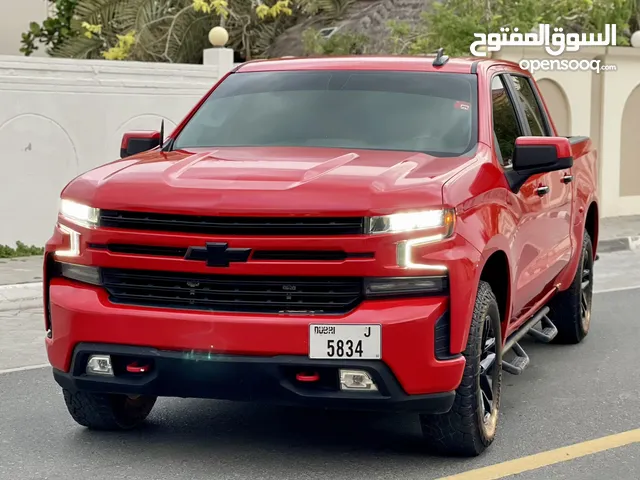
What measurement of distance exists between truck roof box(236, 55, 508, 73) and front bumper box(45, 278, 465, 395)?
2034 mm

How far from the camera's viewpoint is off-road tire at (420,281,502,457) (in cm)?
549

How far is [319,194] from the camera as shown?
205 inches

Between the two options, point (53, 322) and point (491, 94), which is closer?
point (53, 322)

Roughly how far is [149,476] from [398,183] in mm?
1660

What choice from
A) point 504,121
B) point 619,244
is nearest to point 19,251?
point 619,244

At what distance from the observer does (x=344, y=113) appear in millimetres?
6594

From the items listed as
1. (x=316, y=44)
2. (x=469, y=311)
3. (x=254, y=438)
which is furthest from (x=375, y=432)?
(x=316, y=44)

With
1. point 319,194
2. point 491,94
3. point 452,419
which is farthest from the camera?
point 491,94

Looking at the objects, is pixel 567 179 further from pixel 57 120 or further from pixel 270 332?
pixel 57 120

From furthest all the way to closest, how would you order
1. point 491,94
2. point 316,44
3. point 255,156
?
point 316,44, point 491,94, point 255,156

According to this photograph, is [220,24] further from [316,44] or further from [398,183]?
[398,183]

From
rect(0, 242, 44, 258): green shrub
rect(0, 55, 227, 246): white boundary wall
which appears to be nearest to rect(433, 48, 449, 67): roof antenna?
rect(0, 242, 44, 258): green shrub

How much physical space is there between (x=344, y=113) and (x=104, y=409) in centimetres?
194

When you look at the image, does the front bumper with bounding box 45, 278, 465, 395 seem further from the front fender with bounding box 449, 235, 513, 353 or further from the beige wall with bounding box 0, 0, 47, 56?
the beige wall with bounding box 0, 0, 47, 56
